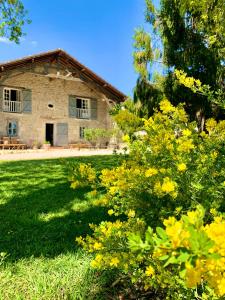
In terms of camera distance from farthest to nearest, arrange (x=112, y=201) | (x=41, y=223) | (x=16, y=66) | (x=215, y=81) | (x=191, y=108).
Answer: (x=16, y=66)
(x=191, y=108)
(x=215, y=81)
(x=41, y=223)
(x=112, y=201)

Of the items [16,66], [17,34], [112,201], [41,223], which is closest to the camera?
[112,201]

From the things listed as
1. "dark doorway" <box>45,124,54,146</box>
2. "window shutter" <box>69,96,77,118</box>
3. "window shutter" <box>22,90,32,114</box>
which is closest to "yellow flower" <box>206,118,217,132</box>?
"window shutter" <box>22,90,32,114</box>

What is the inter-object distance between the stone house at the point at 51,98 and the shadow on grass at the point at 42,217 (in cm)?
1836

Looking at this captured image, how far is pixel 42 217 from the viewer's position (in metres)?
5.24

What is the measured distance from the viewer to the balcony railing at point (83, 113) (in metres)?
28.8

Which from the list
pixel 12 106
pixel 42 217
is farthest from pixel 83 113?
pixel 42 217

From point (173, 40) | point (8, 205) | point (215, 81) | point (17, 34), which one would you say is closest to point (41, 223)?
point (8, 205)

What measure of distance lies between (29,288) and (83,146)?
25.1 meters

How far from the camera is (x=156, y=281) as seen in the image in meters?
2.34

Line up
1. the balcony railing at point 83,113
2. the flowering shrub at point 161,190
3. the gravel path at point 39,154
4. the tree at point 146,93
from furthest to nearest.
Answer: the balcony railing at point 83,113 < the gravel path at point 39,154 < the tree at point 146,93 < the flowering shrub at point 161,190

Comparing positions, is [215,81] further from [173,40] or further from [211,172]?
[211,172]

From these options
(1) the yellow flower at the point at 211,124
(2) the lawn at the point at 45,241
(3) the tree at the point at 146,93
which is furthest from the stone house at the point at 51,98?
(1) the yellow flower at the point at 211,124

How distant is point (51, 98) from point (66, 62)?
3005mm

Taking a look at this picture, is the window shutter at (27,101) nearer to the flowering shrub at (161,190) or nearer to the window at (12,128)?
the window at (12,128)
